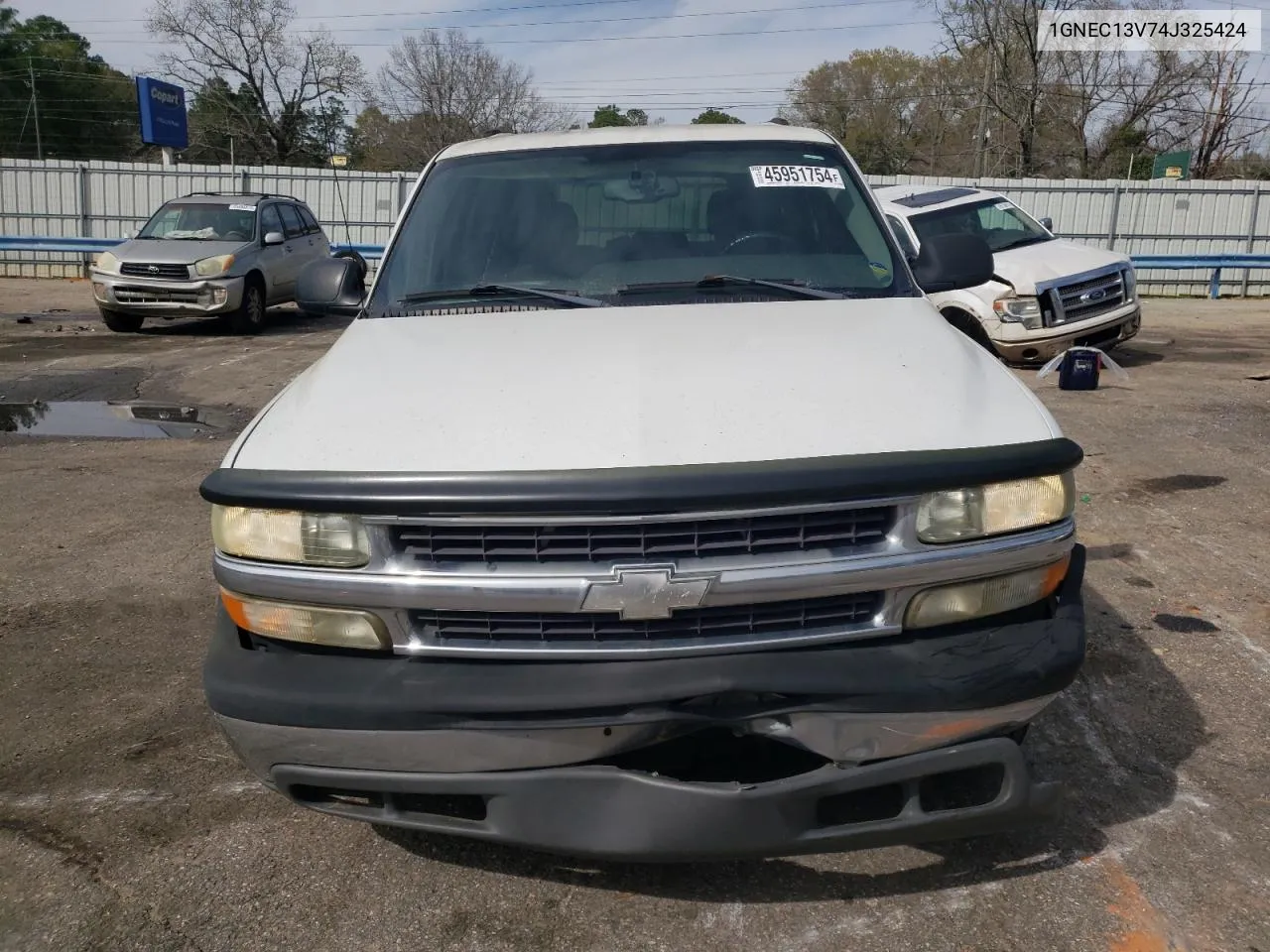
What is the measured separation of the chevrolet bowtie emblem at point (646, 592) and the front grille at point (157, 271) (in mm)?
12842

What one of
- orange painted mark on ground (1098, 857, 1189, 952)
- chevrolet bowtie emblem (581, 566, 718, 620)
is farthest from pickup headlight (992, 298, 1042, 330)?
chevrolet bowtie emblem (581, 566, 718, 620)

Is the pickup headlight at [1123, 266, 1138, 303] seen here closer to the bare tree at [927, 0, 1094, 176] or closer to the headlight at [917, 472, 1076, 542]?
the headlight at [917, 472, 1076, 542]

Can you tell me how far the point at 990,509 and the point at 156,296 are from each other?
1330cm

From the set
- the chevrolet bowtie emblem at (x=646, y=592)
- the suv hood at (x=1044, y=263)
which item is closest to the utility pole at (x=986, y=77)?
the suv hood at (x=1044, y=263)

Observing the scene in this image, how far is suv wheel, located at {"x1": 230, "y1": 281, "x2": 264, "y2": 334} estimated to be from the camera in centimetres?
1404

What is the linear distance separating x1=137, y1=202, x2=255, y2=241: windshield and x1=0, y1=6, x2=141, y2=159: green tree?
34.4 meters

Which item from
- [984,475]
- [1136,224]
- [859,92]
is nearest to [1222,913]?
[984,475]

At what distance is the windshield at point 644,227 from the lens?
12.0ft

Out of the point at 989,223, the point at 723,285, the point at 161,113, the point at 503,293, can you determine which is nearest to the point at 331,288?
the point at 503,293

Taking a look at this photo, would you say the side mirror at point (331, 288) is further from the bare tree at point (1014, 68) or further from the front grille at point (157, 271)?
the bare tree at point (1014, 68)

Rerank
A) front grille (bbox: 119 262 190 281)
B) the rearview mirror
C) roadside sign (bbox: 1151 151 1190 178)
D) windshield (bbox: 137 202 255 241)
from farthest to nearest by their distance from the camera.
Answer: roadside sign (bbox: 1151 151 1190 178) → windshield (bbox: 137 202 255 241) → front grille (bbox: 119 262 190 281) → the rearview mirror

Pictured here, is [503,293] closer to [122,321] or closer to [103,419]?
[103,419]

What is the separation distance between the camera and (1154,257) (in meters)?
18.1

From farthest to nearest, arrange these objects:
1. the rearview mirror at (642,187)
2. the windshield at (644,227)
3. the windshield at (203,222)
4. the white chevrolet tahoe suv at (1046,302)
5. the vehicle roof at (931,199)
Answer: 1. the windshield at (203,222)
2. the vehicle roof at (931,199)
3. the white chevrolet tahoe suv at (1046,302)
4. the rearview mirror at (642,187)
5. the windshield at (644,227)
